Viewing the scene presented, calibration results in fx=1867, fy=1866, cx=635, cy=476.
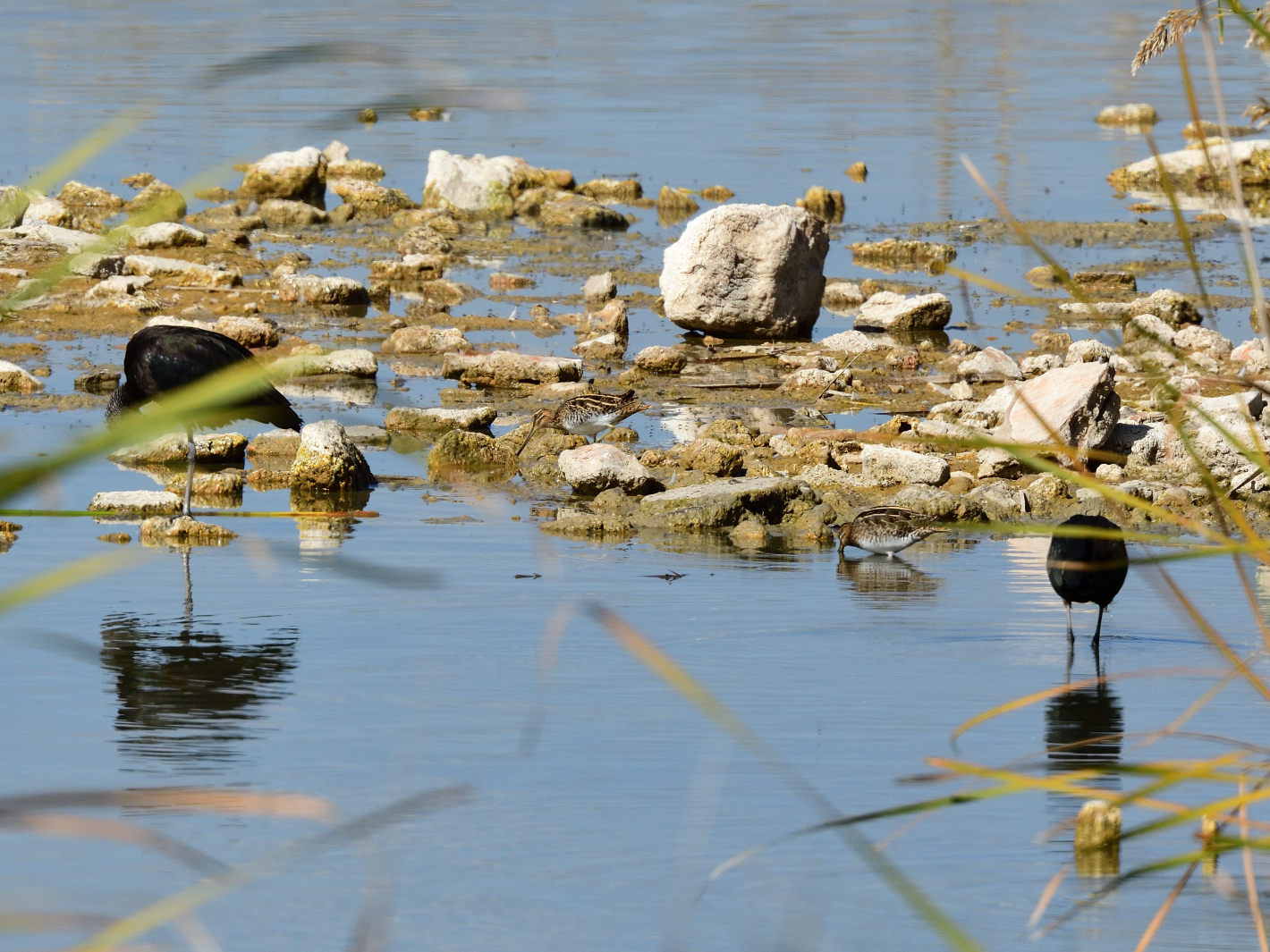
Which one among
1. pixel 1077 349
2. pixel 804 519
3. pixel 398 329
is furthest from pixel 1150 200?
pixel 804 519

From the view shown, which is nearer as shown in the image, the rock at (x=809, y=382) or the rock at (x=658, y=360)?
the rock at (x=809, y=382)

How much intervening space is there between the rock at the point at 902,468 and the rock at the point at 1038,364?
2.61 meters

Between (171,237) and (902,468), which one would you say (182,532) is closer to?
(902,468)

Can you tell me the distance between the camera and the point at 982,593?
310 inches

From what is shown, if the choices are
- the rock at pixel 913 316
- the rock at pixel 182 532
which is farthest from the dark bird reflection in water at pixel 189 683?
the rock at pixel 913 316

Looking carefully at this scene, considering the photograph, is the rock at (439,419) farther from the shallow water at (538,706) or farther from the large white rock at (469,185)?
the large white rock at (469,185)

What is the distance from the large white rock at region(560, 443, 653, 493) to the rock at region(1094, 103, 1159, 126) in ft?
66.5

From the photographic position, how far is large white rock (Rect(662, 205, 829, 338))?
45.0 ft

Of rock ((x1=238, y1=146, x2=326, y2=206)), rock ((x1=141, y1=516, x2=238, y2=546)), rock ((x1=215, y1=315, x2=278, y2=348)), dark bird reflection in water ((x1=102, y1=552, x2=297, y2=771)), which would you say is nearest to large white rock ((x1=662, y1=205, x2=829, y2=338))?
rock ((x1=215, y1=315, x2=278, y2=348))

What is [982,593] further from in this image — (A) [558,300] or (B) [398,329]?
→ (A) [558,300]

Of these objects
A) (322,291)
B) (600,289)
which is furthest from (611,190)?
(322,291)

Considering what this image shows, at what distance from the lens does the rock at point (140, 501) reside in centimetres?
852

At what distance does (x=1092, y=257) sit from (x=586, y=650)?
38.5ft

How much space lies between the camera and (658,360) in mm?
12688
